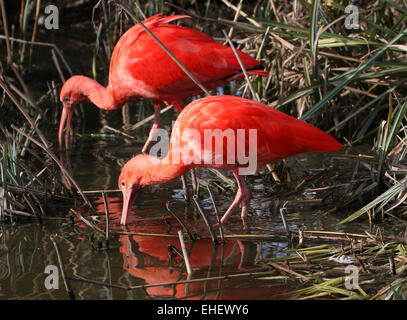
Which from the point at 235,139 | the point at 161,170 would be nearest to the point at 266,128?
the point at 235,139

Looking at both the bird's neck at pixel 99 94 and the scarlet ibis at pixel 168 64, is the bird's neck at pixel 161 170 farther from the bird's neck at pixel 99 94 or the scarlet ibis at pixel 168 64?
the bird's neck at pixel 99 94

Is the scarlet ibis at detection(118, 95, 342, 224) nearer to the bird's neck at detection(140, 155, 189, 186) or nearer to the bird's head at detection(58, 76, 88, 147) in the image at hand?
the bird's neck at detection(140, 155, 189, 186)

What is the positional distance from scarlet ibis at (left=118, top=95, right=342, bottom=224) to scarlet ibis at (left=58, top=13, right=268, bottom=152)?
1.02 meters

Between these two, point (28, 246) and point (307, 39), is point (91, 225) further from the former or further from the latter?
point (307, 39)

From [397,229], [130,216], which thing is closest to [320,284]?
[397,229]

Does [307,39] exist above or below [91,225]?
above

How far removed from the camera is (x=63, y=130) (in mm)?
7223

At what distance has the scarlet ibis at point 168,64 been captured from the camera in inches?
232

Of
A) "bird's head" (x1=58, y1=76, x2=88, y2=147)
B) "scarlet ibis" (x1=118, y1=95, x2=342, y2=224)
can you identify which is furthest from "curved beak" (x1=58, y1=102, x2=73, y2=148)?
"scarlet ibis" (x1=118, y1=95, x2=342, y2=224)

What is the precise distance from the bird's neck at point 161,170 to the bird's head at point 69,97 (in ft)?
6.73

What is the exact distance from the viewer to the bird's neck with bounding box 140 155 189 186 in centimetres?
487

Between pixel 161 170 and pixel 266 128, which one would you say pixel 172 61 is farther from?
pixel 266 128

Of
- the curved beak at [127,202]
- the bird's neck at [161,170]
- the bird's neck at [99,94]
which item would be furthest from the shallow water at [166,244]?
the bird's neck at [99,94]
